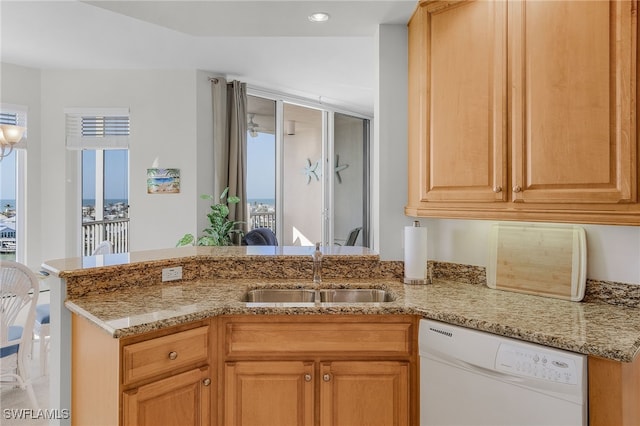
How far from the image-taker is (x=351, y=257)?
227 cm

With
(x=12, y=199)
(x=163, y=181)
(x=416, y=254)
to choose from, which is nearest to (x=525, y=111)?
(x=416, y=254)

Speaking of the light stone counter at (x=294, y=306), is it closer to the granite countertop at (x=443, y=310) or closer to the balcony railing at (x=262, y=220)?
the granite countertop at (x=443, y=310)

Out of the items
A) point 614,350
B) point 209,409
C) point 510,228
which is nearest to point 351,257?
point 510,228

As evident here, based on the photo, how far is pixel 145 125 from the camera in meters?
4.56

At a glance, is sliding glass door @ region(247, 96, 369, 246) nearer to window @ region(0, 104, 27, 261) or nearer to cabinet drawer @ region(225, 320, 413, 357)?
window @ region(0, 104, 27, 261)

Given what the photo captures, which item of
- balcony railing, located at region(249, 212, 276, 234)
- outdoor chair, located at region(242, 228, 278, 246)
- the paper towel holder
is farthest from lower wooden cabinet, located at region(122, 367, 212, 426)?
balcony railing, located at region(249, 212, 276, 234)

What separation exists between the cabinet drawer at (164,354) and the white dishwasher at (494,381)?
90 centimetres

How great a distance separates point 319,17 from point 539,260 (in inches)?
67.5

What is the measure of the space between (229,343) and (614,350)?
1.36 meters

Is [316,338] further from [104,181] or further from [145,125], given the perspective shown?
[104,181]

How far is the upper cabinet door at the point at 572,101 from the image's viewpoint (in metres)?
1.42

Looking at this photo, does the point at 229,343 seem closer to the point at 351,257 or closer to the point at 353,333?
the point at 353,333

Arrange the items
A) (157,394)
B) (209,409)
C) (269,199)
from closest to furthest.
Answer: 1. (157,394)
2. (209,409)
3. (269,199)

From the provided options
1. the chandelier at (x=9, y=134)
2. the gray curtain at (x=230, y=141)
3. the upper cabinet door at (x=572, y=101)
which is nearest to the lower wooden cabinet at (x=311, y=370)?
the upper cabinet door at (x=572, y=101)
